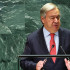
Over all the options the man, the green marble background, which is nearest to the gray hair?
the man

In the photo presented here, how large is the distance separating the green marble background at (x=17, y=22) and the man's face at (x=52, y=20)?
4.75 ft

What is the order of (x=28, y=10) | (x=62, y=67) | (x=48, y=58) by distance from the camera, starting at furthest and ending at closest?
(x=28, y=10), (x=62, y=67), (x=48, y=58)

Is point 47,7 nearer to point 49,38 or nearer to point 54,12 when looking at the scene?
point 54,12

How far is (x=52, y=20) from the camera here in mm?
2625

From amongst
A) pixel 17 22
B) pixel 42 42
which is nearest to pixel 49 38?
pixel 42 42

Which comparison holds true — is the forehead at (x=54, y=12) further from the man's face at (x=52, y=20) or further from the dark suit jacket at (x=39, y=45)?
the dark suit jacket at (x=39, y=45)

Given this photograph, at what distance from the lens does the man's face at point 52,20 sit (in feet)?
8.44

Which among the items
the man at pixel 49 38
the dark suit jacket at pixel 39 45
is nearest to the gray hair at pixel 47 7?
the man at pixel 49 38

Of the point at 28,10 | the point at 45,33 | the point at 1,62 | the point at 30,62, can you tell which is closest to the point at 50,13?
the point at 45,33

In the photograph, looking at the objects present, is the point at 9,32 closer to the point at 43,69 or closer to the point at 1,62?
the point at 1,62

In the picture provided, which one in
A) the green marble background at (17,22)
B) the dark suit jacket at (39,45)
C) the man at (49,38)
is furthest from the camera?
the green marble background at (17,22)

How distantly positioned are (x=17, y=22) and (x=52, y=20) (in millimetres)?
1586

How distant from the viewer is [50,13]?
2.61 metres

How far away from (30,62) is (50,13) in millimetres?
534
